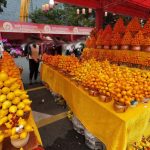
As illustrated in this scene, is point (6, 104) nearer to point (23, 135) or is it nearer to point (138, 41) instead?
point (23, 135)

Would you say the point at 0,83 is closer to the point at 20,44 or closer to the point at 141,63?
the point at 141,63

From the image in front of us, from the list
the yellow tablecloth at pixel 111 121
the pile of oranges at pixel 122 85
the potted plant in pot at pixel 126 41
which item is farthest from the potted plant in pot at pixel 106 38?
the yellow tablecloth at pixel 111 121

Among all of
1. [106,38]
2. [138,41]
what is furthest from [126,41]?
[106,38]

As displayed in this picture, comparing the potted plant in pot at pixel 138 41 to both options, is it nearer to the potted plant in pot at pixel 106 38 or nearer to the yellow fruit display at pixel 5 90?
the potted plant in pot at pixel 106 38

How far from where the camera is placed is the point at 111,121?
2.25 metres

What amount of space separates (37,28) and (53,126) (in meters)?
12.4

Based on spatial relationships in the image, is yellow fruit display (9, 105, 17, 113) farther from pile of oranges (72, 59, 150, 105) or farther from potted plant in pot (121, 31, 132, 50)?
potted plant in pot (121, 31, 132, 50)

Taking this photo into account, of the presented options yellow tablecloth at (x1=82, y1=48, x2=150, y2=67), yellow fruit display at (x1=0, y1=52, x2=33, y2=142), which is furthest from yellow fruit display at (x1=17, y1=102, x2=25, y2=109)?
yellow tablecloth at (x1=82, y1=48, x2=150, y2=67)

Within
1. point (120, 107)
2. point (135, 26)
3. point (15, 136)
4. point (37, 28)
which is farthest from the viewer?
point (37, 28)

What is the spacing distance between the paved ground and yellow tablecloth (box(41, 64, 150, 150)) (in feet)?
1.71

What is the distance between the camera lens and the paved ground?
3.13 m

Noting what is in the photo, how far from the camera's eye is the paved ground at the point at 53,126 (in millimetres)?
3128

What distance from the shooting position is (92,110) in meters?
2.64

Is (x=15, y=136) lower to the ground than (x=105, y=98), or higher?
lower
